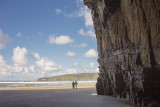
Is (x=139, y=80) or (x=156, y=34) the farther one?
(x=139, y=80)

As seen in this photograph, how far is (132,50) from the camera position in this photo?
2344cm

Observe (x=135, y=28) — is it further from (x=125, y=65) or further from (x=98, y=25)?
(x=98, y=25)

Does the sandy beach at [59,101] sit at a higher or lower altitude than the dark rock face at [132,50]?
lower

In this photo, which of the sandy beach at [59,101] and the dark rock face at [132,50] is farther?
the sandy beach at [59,101]

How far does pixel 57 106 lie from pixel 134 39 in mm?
12624

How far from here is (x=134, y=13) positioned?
2131 cm

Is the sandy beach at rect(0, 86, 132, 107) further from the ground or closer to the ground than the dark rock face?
closer to the ground

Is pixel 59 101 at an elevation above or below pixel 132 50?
below

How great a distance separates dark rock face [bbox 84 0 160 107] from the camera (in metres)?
18.7

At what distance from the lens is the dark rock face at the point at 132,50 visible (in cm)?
1866

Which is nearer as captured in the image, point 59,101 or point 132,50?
point 132,50

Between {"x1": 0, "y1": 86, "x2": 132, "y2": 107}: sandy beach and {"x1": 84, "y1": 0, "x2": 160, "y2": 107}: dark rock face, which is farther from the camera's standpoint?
{"x1": 0, "y1": 86, "x2": 132, "y2": 107}: sandy beach

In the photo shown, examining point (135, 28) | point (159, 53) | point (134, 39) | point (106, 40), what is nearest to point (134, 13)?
point (135, 28)

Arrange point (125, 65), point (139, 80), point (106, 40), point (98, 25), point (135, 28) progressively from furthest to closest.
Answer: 1. point (98, 25)
2. point (106, 40)
3. point (125, 65)
4. point (135, 28)
5. point (139, 80)
